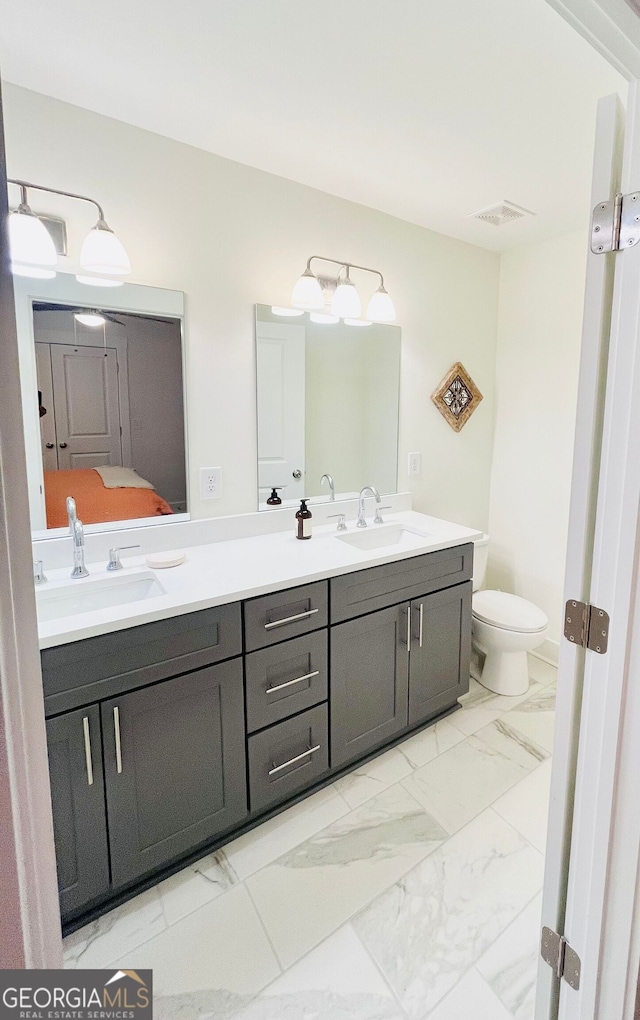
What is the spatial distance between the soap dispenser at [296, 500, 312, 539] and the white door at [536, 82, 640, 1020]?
1299 mm

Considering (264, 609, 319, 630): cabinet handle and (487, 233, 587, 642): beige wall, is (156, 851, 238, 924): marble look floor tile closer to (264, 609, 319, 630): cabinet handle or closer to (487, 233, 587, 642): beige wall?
(264, 609, 319, 630): cabinet handle

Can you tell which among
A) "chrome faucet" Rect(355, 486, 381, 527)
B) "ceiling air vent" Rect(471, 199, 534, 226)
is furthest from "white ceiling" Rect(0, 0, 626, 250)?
"chrome faucet" Rect(355, 486, 381, 527)

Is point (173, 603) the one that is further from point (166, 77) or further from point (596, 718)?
point (166, 77)

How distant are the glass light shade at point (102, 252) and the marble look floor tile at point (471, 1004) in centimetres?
230

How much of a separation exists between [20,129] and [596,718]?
2.24 meters

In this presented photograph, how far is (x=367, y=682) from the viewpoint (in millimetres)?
1950

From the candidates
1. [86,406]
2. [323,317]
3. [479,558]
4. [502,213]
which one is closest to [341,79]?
[323,317]

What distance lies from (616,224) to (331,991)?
1.85 m

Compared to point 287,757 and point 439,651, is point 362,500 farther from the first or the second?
point 287,757

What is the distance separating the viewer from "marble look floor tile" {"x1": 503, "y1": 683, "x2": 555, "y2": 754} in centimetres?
224

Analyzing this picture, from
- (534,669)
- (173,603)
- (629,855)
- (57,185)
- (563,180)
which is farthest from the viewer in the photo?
(534,669)

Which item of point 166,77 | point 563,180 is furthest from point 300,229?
point 563,180

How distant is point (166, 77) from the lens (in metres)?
1.45

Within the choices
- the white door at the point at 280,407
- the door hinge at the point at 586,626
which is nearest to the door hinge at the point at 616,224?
the door hinge at the point at 586,626
